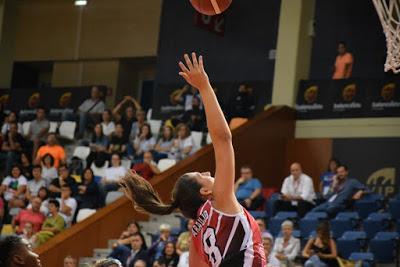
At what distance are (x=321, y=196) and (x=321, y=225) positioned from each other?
2678mm

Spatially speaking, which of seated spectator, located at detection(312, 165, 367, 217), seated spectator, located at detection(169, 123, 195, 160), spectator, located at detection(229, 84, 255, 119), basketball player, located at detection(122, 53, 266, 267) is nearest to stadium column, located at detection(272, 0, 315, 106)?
spectator, located at detection(229, 84, 255, 119)

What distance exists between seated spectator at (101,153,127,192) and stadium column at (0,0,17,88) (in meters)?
7.94

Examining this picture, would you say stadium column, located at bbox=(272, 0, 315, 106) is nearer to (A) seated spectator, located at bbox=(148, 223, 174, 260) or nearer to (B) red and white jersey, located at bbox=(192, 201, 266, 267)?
(A) seated spectator, located at bbox=(148, 223, 174, 260)

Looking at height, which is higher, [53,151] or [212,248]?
[212,248]

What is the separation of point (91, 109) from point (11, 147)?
203cm

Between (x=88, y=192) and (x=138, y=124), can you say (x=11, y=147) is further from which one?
(x=88, y=192)

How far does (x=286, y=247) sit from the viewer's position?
11570 millimetres

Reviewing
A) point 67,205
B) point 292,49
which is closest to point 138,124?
point 67,205

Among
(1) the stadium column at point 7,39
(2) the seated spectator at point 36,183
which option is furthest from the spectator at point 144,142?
(1) the stadium column at point 7,39

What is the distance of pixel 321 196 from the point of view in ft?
45.3

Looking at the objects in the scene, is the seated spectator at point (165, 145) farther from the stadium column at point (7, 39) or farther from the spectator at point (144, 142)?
the stadium column at point (7, 39)

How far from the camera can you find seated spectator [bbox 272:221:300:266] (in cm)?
1137

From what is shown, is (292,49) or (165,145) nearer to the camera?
(165,145)

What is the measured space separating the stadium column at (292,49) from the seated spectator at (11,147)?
16.9 ft
